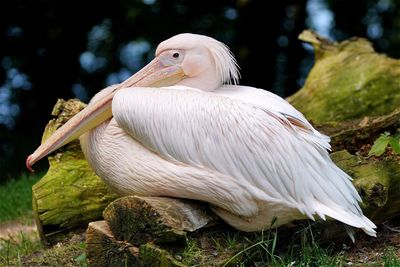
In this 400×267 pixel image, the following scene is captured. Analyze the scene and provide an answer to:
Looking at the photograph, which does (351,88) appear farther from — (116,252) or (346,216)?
(116,252)

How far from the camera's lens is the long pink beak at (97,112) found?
174 inches

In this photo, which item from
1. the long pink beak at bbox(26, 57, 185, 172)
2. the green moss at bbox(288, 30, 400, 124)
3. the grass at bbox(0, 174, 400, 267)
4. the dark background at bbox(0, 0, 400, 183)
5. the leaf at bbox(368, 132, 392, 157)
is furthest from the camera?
the dark background at bbox(0, 0, 400, 183)

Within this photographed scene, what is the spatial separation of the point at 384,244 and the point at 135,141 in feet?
4.73

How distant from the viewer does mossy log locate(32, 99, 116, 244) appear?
5133mm

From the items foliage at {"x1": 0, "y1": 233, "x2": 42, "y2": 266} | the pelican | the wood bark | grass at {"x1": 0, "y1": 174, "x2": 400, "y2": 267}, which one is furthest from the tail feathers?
foliage at {"x1": 0, "y1": 233, "x2": 42, "y2": 266}

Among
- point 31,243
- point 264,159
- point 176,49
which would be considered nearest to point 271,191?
point 264,159

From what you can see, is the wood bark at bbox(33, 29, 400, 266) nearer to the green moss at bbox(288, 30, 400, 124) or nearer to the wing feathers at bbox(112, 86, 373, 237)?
the green moss at bbox(288, 30, 400, 124)

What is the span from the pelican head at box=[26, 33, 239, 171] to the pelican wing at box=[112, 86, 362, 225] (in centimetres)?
32

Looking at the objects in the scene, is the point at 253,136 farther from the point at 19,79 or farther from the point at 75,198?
the point at 19,79

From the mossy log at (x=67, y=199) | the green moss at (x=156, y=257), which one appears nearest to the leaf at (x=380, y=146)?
the green moss at (x=156, y=257)

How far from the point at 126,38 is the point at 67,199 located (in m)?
5.30

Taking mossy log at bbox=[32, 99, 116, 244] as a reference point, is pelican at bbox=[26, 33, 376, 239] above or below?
above

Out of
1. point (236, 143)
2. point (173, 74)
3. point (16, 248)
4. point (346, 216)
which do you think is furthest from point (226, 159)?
point (16, 248)

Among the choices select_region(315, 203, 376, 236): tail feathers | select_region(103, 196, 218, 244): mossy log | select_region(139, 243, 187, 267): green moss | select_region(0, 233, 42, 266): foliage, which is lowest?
select_region(0, 233, 42, 266): foliage
